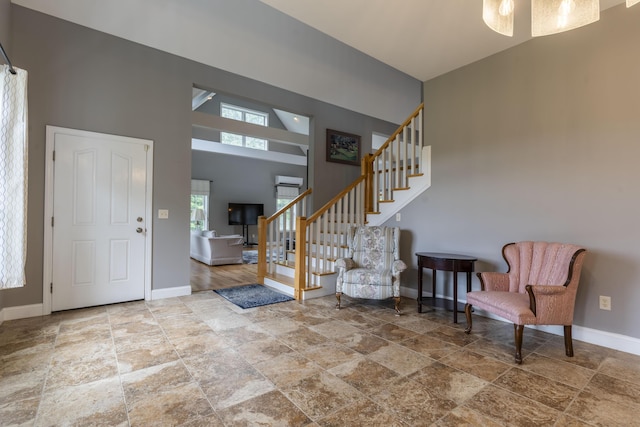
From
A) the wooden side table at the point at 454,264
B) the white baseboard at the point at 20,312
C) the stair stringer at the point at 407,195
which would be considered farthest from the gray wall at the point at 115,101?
the wooden side table at the point at 454,264

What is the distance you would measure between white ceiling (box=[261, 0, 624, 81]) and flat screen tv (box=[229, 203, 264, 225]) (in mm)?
8336

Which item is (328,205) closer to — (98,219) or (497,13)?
(98,219)

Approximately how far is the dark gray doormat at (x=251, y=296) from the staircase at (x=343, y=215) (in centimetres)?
17

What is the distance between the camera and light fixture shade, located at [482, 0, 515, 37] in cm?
174

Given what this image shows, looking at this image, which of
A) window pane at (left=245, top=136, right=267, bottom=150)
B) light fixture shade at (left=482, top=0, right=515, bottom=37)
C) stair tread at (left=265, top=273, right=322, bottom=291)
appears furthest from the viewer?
window pane at (left=245, top=136, right=267, bottom=150)

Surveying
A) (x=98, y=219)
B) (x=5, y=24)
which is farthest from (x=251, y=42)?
(x=98, y=219)

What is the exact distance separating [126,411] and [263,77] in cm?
447

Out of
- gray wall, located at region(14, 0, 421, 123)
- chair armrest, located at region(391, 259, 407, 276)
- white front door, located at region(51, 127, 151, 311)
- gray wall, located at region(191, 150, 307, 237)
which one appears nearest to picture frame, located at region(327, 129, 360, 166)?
gray wall, located at region(14, 0, 421, 123)

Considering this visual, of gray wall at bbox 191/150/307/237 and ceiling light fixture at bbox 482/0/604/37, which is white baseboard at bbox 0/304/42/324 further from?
gray wall at bbox 191/150/307/237

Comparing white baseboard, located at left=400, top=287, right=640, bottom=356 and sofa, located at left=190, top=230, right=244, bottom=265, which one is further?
sofa, located at left=190, top=230, right=244, bottom=265

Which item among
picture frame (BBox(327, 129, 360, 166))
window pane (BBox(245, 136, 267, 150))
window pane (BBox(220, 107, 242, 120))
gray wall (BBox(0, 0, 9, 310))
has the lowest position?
picture frame (BBox(327, 129, 360, 166))

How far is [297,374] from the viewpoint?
209 centimetres

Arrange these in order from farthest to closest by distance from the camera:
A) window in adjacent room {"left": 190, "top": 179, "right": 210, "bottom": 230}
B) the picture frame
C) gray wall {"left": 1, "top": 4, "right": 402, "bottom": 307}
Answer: window in adjacent room {"left": 190, "top": 179, "right": 210, "bottom": 230} → the picture frame → gray wall {"left": 1, "top": 4, "right": 402, "bottom": 307}

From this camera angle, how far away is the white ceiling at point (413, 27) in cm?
257
